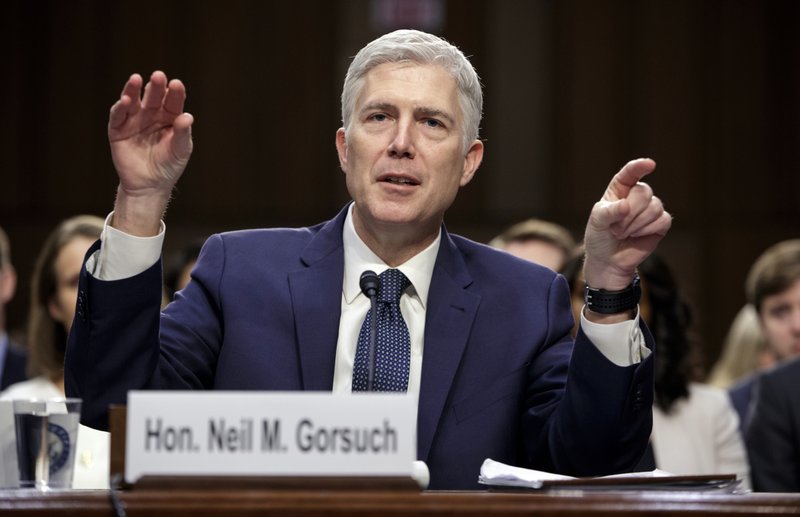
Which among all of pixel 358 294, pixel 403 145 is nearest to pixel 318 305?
pixel 358 294

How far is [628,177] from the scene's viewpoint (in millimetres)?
1877

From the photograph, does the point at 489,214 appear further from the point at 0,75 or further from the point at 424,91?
the point at 424,91

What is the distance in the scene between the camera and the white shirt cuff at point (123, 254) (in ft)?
6.11

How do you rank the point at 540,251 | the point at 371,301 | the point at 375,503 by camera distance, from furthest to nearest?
the point at 540,251 → the point at 371,301 → the point at 375,503

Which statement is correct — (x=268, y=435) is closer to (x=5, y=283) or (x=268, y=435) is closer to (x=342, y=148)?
(x=342, y=148)

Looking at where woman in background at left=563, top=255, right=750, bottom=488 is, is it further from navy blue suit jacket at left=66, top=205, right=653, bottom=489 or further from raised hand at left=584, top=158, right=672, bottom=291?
raised hand at left=584, top=158, right=672, bottom=291

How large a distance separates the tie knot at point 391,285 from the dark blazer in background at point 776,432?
196 cm

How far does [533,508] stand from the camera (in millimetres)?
1362

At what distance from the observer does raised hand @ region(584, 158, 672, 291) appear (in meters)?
1.88

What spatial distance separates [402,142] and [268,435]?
86cm

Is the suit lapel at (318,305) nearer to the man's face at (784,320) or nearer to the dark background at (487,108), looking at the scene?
the man's face at (784,320)

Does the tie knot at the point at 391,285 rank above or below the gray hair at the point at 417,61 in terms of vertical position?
below

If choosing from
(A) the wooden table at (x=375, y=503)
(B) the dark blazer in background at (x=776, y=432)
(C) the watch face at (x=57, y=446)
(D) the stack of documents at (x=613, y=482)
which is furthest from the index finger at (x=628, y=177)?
(B) the dark blazer in background at (x=776, y=432)

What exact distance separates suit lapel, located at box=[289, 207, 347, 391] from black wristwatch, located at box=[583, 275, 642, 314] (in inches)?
17.8
